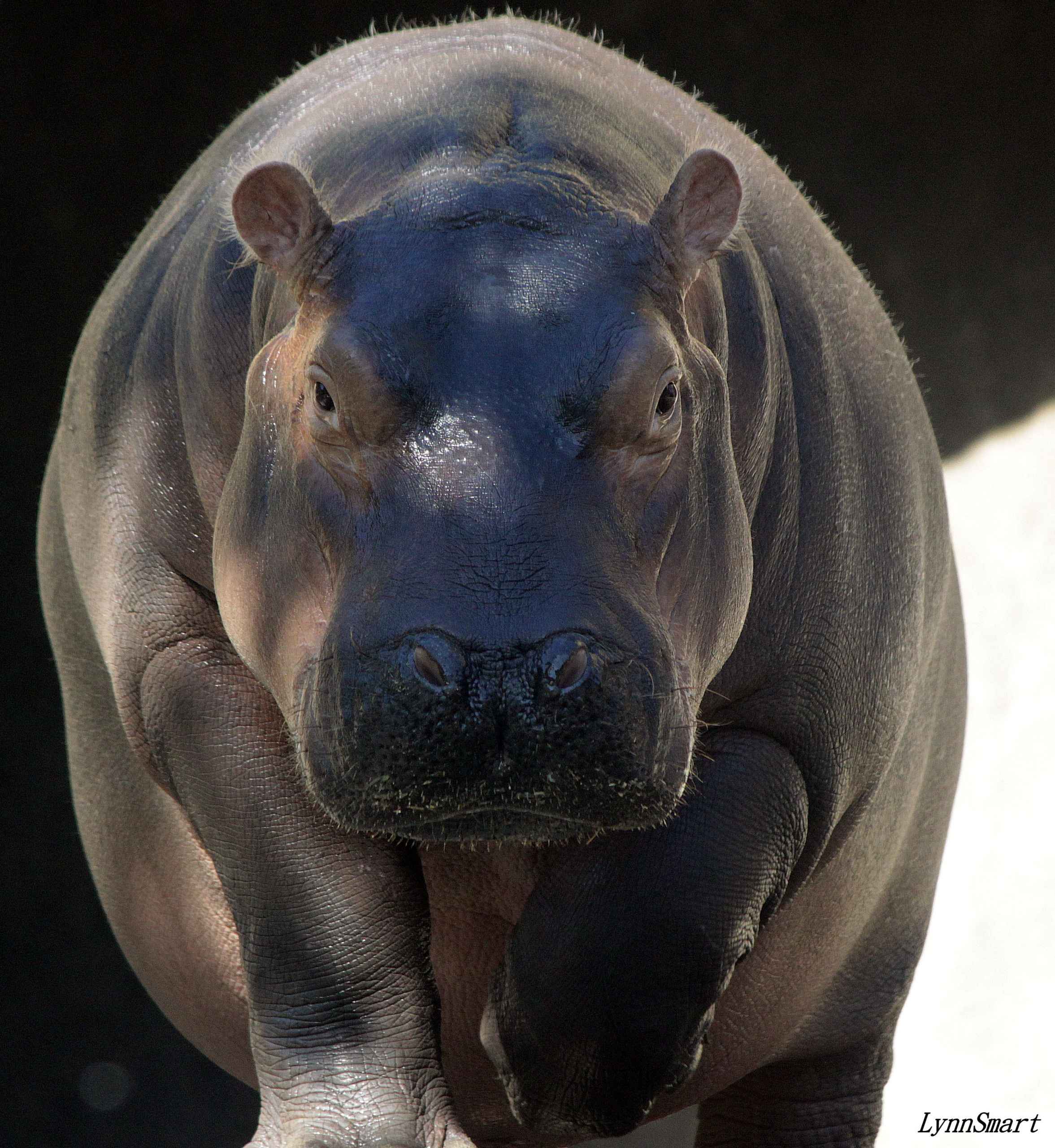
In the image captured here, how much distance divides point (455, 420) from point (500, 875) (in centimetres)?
133

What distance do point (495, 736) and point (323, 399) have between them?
730mm

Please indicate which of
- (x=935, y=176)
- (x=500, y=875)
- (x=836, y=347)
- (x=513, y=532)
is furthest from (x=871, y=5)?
(x=513, y=532)

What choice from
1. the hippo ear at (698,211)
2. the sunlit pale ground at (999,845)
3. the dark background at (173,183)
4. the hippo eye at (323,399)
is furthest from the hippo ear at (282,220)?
the dark background at (173,183)

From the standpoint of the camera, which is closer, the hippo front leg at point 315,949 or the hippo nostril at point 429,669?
the hippo nostril at point 429,669

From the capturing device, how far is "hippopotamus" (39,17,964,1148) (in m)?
2.71

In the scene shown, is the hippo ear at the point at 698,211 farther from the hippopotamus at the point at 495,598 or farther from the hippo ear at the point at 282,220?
the hippo ear at the point at 282,220

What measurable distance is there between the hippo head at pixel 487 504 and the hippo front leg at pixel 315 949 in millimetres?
357

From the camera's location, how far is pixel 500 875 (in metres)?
3.78

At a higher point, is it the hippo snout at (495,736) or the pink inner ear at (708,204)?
the pink inner ear at (708,204)

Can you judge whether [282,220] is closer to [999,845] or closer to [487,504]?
[487,504]

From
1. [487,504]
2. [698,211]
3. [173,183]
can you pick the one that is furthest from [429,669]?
[173,183]

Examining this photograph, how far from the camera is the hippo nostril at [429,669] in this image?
8.39 ft

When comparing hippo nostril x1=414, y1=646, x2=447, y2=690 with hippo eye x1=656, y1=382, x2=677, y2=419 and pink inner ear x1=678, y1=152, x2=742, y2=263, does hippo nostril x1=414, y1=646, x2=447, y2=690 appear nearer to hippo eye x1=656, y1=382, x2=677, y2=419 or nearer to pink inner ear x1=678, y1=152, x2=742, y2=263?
→ hippo eye x1=656, y1=382, x2=677, y2=419

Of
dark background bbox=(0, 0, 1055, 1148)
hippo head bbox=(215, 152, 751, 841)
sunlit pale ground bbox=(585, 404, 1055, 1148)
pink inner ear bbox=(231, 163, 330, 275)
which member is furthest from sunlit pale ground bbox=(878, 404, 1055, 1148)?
pink inner ear bbox=(231, 163, 330, 275)
